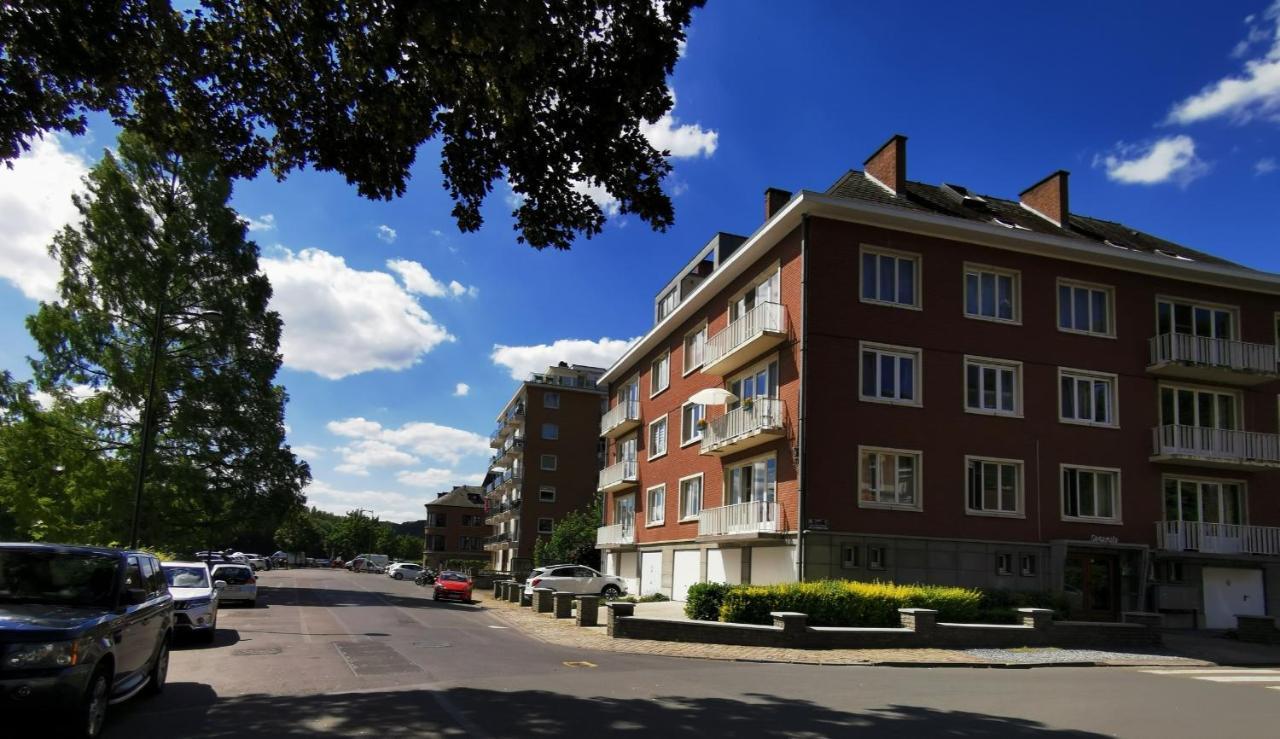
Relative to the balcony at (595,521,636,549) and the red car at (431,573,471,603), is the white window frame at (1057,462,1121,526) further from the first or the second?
the red car at (431,573,471,603)

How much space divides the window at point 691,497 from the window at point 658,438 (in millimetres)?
2848

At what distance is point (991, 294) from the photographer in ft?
82.1

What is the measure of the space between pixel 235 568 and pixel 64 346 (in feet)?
40.6

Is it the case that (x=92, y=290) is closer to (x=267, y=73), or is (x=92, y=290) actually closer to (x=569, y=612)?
(x=569, y=612)

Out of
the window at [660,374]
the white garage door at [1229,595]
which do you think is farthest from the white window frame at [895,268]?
the window at [660,374]

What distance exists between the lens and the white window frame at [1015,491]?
23.5m

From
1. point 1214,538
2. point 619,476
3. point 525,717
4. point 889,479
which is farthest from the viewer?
point 619,476

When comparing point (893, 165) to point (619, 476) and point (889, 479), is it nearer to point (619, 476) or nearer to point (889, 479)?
point (889, 479)

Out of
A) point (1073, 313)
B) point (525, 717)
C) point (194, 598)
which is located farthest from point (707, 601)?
point (1073, 313)

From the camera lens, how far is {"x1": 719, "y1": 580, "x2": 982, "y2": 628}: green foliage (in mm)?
18250

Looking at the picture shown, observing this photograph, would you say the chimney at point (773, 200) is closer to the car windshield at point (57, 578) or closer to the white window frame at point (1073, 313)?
the white window frame at point (1073, 313)

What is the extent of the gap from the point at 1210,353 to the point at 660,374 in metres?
19.0

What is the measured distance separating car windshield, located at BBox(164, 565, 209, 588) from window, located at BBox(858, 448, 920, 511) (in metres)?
15.4

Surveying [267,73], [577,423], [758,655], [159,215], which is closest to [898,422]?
[758,655]
